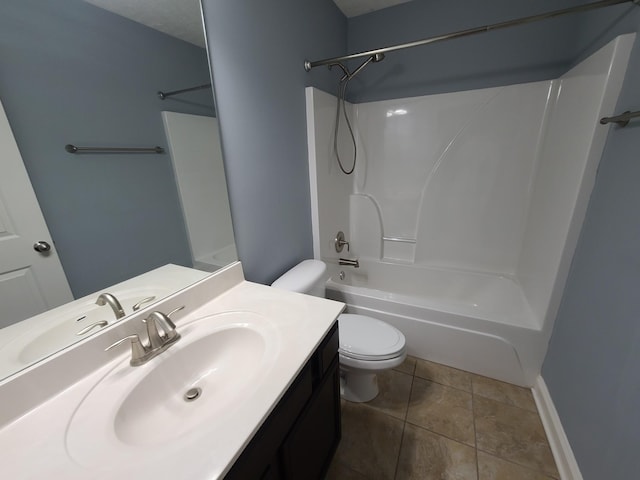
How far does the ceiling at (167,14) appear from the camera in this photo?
780mm

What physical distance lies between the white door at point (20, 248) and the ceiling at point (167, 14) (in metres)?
0.46

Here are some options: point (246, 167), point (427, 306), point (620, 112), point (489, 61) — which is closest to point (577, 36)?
point (489, 61)

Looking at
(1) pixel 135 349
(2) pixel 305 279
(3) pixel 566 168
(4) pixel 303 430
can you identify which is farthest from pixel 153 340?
(3) pixel 566 168

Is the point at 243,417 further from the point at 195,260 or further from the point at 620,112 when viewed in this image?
the point at 620,112

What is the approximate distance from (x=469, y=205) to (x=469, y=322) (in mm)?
982

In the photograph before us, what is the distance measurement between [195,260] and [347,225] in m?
1.57

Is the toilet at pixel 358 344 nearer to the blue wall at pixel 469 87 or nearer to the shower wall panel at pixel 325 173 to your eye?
the blue wall at pixel 469 87

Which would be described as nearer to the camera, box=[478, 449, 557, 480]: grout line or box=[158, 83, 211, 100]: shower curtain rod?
box=[158, 83, 211, 100]: shower curtain rod

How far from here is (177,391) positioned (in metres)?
0.81

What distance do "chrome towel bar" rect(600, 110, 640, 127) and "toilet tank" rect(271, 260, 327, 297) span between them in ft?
4.70

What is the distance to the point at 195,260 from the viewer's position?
1085 millimetres

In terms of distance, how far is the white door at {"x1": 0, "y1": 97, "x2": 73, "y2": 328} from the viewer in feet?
1.96

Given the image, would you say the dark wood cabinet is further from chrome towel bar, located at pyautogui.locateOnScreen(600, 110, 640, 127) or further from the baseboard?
chrome towel bar, located at pyautogui.locateOnScreen(600, 110, 640, 127)

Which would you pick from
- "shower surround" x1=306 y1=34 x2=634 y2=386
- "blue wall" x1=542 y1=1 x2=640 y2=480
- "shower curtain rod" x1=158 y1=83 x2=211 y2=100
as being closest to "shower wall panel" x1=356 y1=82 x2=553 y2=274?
"shower surround" x1=306 y1=34 x2=634 y2=386
